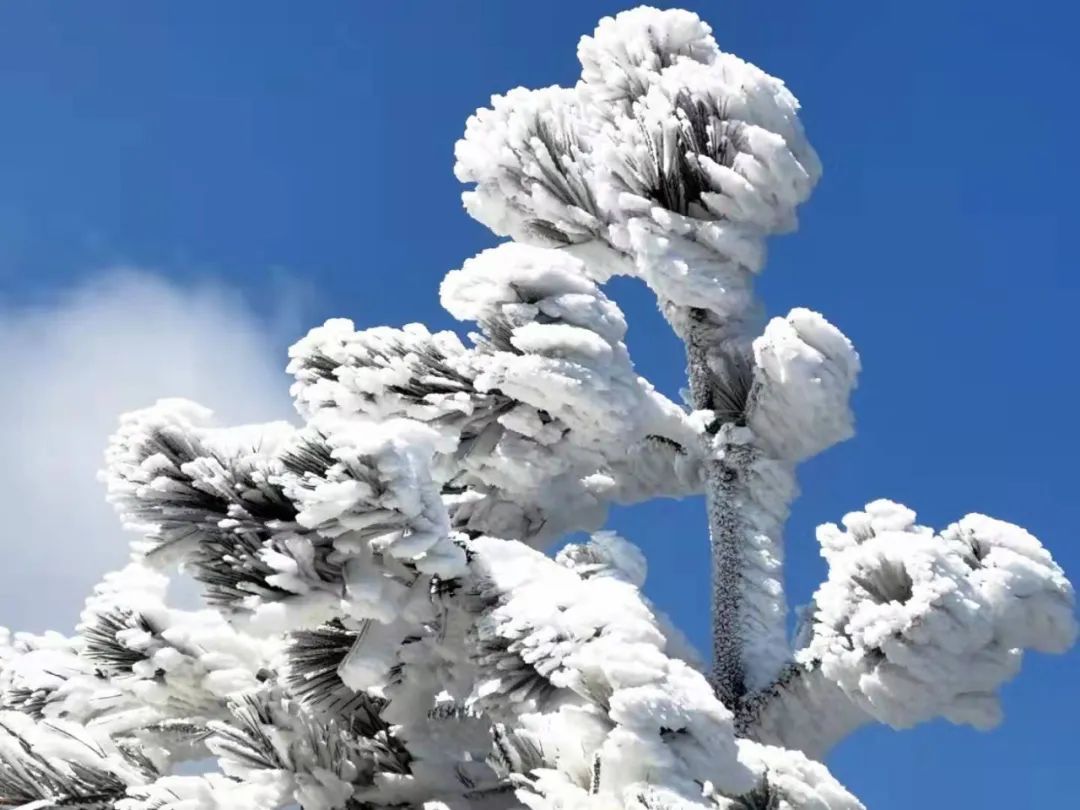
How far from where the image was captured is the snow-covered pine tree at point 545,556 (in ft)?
9.07

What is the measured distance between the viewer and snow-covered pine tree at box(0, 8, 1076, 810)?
9.07 feet

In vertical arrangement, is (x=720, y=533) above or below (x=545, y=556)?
above

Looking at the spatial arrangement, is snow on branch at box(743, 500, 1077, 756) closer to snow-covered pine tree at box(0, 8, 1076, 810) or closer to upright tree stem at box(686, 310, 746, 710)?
snow-covered pine tree at box(0, 8, 1076, 810)

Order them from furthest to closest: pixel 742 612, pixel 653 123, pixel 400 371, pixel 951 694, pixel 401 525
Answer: pixel 653 123
pixel 742 612
pixel 400 371
pixel 951 694
pixel 401 525

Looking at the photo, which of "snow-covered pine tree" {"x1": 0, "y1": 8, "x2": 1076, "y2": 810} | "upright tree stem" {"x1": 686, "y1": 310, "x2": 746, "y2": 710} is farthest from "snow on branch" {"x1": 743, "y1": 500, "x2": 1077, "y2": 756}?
"upright tree stem" {"x1": 686, "y1": 310, "x2": 746, "y2": 710}

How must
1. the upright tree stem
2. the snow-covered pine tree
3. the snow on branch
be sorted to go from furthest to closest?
1. the upright tree stem
2. the snow on branch
3. the snow-covered pine tree

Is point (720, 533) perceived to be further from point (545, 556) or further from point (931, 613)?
point (931, 613)

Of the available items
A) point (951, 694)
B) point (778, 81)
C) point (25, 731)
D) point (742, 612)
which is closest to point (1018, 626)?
point (951, 694)

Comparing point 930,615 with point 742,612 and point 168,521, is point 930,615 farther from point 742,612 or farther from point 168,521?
point 168,521

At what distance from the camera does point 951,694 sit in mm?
3061

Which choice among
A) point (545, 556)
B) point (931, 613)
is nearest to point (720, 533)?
point (545, 556)

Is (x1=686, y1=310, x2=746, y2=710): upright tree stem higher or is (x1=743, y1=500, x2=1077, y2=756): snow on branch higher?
(x1=686, y1=310, x2=746, y2=710): upright tree stem

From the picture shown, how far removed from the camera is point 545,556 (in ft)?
10.9

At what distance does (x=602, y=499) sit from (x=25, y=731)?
1.83 meters
